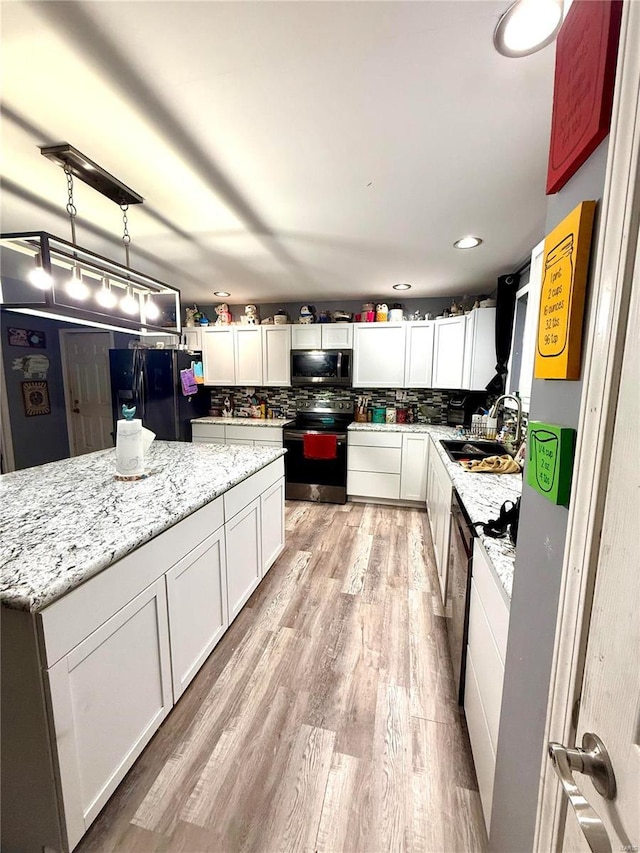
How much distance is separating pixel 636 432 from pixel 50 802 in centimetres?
160

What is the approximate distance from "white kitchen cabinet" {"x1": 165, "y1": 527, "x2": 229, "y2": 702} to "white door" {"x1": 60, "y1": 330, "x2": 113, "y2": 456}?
3.57 meters

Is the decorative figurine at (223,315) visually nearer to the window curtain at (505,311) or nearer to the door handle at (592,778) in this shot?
the window curtain at (505,311)

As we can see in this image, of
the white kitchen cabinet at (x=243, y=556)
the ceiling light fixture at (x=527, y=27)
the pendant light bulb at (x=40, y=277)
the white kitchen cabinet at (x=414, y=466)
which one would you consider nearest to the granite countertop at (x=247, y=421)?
the white kitchen cabinet at (x=414, y=466)

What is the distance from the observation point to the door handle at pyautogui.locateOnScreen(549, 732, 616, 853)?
0.38m

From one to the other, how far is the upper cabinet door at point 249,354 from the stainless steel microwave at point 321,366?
19.4 inches

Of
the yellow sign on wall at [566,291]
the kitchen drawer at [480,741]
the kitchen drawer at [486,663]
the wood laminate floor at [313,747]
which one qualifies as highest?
the yellow sign on wall at [566,291]

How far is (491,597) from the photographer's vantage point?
106 centimetres

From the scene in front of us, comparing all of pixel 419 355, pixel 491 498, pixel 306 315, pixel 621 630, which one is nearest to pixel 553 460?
pixel 621 630

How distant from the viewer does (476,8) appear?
0.89 m

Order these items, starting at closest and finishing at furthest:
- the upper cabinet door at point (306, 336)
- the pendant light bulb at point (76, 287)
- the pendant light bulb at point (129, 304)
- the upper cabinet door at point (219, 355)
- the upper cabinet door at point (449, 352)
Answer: the pendant light bulb at point (76, 287) → the pendant light bulb at point (129, 304) → the upper cabinet door at point (449, 352) → the upper cabinet door at point (306, 336) → the upper cabinet door at point (219, 355)

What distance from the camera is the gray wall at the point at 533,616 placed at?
565 mm

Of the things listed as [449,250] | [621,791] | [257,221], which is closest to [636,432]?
[621,791]

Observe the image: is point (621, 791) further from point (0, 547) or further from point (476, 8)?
point (476, 8)

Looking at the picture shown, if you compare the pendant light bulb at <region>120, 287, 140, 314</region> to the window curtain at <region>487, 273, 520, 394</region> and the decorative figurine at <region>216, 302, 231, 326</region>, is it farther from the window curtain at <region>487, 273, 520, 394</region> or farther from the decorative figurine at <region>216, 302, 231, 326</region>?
the window curtain at <region>487, 273, 520, 394</region>
